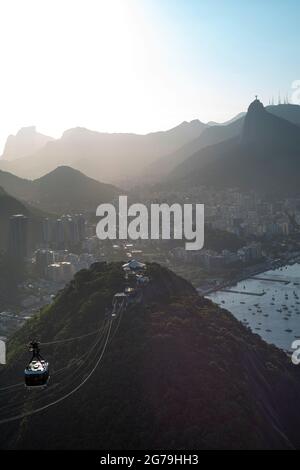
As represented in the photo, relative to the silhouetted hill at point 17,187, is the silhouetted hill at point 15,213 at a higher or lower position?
lower

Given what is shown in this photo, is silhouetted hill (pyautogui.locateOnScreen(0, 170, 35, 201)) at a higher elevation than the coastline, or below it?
higher

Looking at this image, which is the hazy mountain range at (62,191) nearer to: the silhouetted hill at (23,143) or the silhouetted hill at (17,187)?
the silhouetted hill at (17,187)

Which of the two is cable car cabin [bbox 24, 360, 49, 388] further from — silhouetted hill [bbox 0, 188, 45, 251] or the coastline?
silhouetted hill [bbox 0, 188, 45, 251]

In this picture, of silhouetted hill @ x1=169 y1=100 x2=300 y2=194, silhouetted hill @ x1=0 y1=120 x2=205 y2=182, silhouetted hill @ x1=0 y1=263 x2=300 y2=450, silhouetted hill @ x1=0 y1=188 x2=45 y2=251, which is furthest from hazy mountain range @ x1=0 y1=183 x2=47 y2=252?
silhouetted hill @ x1=0 y1=120 x2=205 y2=182

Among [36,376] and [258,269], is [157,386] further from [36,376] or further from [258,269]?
[258,269]

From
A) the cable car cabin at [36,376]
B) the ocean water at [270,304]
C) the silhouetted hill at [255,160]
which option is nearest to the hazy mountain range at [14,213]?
the ocean water at [270,304]

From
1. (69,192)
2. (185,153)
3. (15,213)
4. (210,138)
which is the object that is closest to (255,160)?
(185,153)
